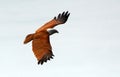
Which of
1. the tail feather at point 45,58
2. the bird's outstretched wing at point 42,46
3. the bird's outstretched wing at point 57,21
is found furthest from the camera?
the bird's outstretched wing at point 57,21

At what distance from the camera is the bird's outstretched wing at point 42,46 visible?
14.8 metres

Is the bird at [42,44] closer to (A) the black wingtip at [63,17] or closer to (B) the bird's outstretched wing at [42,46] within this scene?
(B) the bird's outstretched wing at [42,46]

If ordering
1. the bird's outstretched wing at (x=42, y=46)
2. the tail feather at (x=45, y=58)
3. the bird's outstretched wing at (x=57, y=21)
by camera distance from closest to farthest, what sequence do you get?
1. the tail feather at (x=45, y=58)
2. the bird's outstretched wing at (x=42, y=46)
3. the bird's outstretched wing at (x=57, y=21)

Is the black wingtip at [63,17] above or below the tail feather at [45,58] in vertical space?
above

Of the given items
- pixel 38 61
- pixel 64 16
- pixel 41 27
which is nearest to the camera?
pixel 38 61

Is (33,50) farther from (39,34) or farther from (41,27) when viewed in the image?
(41,27)

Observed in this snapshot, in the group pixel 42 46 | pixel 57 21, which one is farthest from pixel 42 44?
pixel 57 21

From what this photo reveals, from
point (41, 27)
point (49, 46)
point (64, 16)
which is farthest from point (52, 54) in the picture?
point (64, 16)

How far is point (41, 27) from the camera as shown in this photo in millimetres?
16703

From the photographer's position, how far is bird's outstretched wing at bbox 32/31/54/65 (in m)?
14.8

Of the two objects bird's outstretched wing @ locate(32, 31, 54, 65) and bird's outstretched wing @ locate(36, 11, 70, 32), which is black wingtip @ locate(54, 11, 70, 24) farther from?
bird's outstretched wing @ locate(32, 31, 54, 65)

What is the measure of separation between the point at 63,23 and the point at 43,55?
394 cm

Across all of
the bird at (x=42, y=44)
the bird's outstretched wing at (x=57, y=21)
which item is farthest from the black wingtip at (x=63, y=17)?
the bird at (x=42, y=44)

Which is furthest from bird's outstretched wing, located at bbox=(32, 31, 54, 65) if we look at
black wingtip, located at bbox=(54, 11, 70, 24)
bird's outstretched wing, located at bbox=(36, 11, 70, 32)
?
black wingtip, located at bbox=(54, 11, 70, 24)
